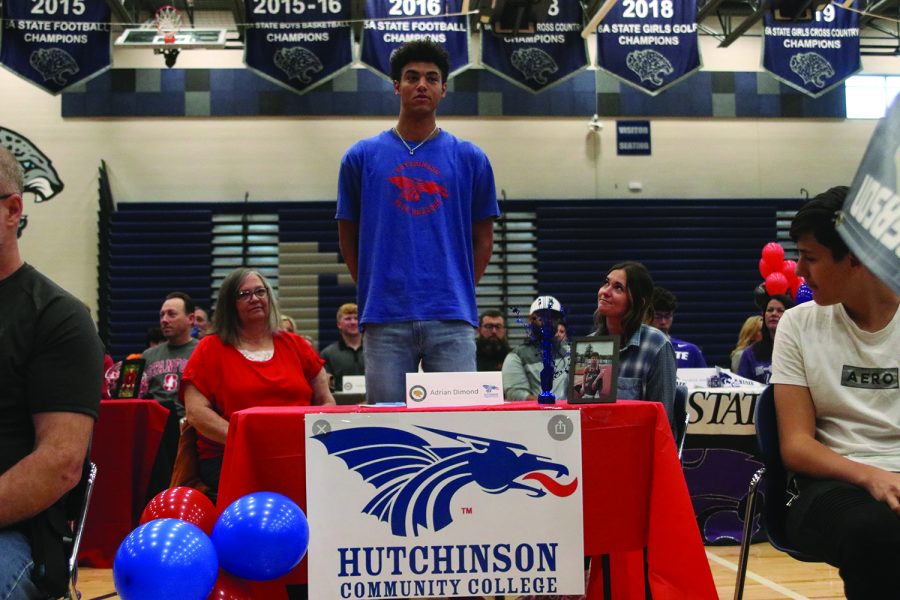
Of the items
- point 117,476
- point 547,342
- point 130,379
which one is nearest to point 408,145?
point 547,342

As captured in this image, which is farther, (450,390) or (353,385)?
(353,385)

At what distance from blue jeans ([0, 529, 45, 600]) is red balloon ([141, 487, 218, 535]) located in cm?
50

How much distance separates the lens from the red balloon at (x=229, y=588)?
6.47 ft

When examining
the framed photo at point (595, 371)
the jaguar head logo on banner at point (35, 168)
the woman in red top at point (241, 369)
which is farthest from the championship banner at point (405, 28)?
the framed photo at point (595, 371)

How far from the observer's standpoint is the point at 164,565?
1.80 meters

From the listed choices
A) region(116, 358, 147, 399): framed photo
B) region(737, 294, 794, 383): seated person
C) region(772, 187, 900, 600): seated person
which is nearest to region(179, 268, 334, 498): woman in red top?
region(116, 358, 147, 399): framed photo

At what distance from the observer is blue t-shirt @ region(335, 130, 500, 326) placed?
97.0 inches

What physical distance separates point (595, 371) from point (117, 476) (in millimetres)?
3256

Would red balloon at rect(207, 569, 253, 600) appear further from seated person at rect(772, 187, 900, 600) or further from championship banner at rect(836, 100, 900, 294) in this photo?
championship banner at rect(836, 100, 900, 294)

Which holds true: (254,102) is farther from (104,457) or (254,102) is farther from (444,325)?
(444,325)

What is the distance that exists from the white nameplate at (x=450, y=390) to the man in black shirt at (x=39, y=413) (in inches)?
30.7

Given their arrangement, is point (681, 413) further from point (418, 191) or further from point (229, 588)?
point (229, 588)

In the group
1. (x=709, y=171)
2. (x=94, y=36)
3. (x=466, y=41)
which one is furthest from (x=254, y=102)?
(x=709, y=171)

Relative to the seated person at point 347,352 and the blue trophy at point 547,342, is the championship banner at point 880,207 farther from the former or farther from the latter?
the seated person at point 347,352
